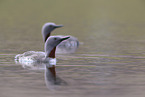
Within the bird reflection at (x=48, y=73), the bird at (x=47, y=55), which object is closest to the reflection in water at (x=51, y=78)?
the bird reflection at (x=48, y=73)

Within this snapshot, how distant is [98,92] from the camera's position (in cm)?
934

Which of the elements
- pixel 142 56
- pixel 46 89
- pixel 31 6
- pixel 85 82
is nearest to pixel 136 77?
pixel 85 82

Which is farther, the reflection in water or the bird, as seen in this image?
the bird

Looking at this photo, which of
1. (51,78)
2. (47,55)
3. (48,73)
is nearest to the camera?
(51,78)

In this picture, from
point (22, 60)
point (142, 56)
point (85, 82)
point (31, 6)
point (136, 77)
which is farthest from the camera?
point (31, 6)

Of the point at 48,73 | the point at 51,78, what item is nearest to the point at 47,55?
the point at 48,73

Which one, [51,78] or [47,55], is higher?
[47,55]

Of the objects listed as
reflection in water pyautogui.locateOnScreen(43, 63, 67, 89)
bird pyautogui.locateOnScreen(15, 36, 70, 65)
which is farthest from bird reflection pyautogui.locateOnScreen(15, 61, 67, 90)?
bird pyautogui.locateOnScreen(15, 36, 70, 65)

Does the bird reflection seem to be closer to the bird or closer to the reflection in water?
the reflection in water

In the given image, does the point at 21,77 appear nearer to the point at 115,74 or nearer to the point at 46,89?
the point at 46,89

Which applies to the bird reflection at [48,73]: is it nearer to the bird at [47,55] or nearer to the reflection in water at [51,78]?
the reflection in water at [51,78]

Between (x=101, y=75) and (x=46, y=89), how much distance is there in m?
2.26

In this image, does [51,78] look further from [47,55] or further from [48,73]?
[47,55]

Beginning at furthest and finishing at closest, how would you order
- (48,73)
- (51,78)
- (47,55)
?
(47,55)
(48,73)
(51,78)
